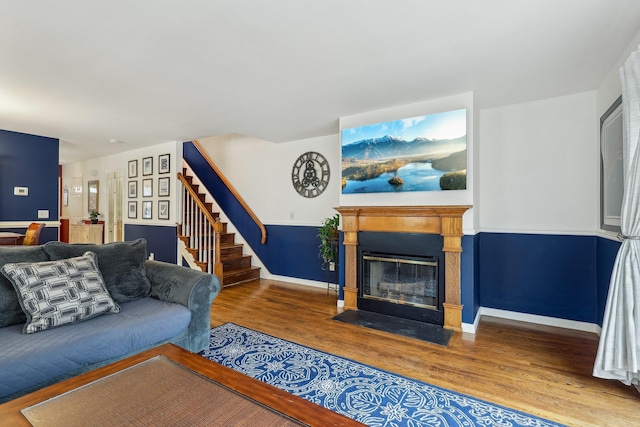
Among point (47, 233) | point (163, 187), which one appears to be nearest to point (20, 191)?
point (47, 233)

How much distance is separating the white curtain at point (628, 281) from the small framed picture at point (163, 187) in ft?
19.2

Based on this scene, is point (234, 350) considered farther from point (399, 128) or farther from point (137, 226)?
point (137, 226)

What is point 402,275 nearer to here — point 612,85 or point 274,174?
point 612,85

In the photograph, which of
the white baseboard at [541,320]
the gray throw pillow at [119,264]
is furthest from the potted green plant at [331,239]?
the gray throw pillow at [119,264]

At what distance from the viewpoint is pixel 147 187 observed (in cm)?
582

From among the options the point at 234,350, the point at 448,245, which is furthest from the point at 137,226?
the point at 448,245

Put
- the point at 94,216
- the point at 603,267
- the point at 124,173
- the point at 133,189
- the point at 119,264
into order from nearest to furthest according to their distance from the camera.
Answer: the point at 119,264 → the point at 603,267 → the point at 133,189 → the point at 124,173 → the point at 94,216

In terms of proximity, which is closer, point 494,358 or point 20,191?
point 494,358

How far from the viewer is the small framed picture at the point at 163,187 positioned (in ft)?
18.0

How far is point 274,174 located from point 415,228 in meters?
2.93

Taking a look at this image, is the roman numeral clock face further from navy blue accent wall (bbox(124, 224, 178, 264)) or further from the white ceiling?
navy blue accent wall (bbox(124, 224, 178, 264))

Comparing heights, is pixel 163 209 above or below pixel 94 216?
above

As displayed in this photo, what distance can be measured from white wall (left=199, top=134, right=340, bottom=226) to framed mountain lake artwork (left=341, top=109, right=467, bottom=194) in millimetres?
907

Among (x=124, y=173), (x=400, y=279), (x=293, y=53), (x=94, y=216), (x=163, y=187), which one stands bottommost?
(x=400, y=279)
